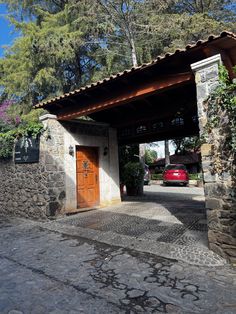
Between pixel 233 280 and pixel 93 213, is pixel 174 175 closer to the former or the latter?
pixel 93 213

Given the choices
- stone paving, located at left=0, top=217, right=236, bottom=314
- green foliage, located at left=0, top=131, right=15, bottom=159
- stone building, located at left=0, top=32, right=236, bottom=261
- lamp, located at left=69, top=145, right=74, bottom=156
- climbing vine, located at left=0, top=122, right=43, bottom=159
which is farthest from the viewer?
green foliage, located at left=0, top=131, right=15, bottom=159

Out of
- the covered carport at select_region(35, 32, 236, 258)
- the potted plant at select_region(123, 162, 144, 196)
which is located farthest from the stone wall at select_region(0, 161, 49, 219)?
the potted plant at select_region(123, 162, 144, 196)

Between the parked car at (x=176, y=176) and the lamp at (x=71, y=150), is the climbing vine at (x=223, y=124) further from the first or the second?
the parked car at (x=176, y=176)

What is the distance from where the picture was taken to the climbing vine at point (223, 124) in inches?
148

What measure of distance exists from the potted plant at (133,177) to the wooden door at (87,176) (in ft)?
9.36

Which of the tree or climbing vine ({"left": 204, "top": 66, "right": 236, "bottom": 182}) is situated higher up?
the tree

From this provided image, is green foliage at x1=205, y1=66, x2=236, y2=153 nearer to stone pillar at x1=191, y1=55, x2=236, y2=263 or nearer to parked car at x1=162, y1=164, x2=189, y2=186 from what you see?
stone pillar at x1=191, y1=55, x2=236, y2=263

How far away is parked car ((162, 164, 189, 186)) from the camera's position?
17.8 m

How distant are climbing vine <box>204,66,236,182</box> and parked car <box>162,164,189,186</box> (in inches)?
555

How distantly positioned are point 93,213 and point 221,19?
12371mm

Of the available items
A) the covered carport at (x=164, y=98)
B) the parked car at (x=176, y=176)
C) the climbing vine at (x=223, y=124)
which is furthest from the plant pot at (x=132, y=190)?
the climbing vine at (x=223, y=124)

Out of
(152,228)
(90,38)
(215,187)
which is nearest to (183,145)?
(90,38)

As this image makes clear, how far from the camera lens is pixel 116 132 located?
9.41 metres

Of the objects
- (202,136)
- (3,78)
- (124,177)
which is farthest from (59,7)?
(202,136)
